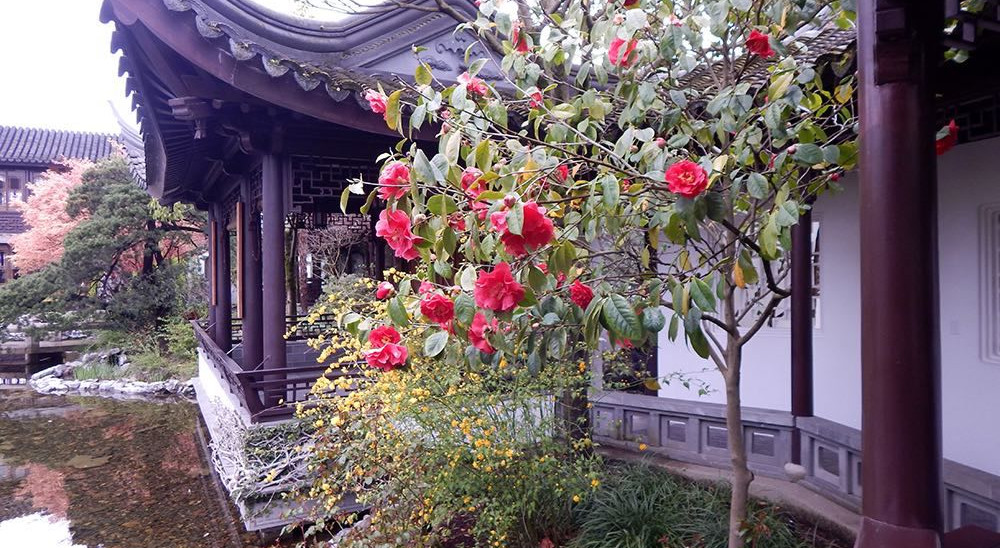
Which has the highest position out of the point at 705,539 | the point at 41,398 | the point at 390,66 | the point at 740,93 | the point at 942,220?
the point at 390,66

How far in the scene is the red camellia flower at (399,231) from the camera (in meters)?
1.65

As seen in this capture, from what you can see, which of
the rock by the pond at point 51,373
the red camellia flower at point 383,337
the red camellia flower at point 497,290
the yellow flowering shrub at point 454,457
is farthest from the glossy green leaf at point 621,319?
the rock by the pond at point 51,373

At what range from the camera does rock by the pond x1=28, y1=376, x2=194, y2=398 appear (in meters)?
10.6

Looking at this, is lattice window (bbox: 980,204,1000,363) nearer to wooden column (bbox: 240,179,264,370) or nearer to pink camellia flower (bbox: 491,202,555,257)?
pink camellia flower (bbox: 491,202,555,257)

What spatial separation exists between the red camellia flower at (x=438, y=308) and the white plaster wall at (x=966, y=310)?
10.7ft

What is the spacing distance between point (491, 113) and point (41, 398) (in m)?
11.7

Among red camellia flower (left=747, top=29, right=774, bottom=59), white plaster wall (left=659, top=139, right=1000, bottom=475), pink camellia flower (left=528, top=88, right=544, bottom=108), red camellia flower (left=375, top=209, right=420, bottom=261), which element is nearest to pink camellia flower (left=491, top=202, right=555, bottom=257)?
red camellia flower (left=375, top=209, right=420, bottom=261)

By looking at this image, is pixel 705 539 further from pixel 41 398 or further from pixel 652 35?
pixel 41 398

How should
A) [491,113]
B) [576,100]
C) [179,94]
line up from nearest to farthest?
[491,113] → [576,100] → [179,94]

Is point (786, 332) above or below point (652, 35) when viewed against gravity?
below

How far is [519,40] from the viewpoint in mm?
2461

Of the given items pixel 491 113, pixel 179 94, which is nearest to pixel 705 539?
pixel 491 113

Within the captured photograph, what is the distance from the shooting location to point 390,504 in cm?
325

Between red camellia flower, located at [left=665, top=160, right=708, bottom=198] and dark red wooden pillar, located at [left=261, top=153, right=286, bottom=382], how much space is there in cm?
389
